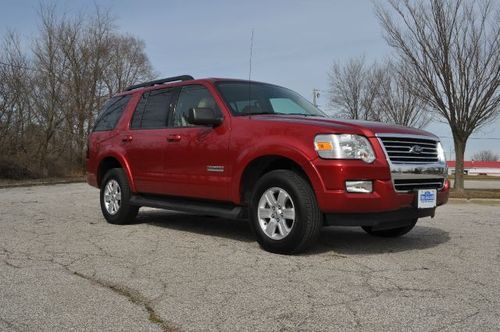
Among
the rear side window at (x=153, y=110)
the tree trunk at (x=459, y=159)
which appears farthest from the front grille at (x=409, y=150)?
the tree trunk at (x=459, y=159)

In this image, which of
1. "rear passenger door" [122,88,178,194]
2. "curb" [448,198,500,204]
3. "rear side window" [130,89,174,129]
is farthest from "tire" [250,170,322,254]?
"curb" [448,198,500,204]

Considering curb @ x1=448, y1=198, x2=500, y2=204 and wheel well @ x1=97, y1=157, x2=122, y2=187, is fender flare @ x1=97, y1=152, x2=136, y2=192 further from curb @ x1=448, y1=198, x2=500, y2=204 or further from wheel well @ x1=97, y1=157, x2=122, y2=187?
curb @ x1=448, y1=198, x2=500, y2=204

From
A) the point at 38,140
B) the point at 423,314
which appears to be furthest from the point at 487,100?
the point at 38,140

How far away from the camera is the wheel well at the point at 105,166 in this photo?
8.05 metres

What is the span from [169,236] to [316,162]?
8.17 feet

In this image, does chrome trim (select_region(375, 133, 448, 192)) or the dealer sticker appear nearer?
chrome trim (select_region(375, 133, 448, 192))

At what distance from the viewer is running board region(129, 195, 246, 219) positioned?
5.89 m

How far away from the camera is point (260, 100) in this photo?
21.2ft

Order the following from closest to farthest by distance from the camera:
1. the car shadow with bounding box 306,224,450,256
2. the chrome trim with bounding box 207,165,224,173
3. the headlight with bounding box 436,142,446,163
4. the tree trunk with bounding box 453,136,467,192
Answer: the car shadow with bounding box 306,224,450,256
the headlight with bounding box 436,142,446,163
the chrome trim with bounding box 207,165,224,173
the tree trunk with bounding box 453,136,467,192

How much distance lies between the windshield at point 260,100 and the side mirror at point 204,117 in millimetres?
230

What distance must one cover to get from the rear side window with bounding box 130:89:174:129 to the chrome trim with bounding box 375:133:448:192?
3.10 metres

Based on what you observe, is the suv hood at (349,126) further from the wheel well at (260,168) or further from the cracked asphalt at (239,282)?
the cracked asphalt at (239,282)

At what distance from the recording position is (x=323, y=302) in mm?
3820

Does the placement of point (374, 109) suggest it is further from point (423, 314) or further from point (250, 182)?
point (423, 314)
